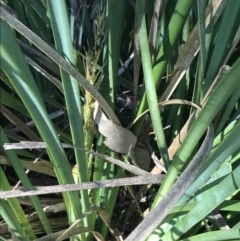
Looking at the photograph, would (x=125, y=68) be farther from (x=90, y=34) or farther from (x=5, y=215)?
(x=5, y=215)

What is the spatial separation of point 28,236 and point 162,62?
0.28 metres

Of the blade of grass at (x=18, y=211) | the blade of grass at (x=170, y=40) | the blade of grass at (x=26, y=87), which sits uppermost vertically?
the blade of grass at (x=170, y=40)

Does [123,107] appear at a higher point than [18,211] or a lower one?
higher

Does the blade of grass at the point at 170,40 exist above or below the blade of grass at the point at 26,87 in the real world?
above

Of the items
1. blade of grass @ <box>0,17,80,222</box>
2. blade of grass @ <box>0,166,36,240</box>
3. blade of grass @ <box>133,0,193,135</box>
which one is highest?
blade of grass @ <box>133,0,193,135</box>

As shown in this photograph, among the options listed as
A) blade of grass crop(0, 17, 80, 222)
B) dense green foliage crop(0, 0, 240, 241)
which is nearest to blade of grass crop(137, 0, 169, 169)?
dense green foliage crop(0, 0, 240, 241)

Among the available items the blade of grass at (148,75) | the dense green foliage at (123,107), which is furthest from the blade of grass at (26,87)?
the blade of grass at (148,75)

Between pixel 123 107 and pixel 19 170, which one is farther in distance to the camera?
pixel 123 107

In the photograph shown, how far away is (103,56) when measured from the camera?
491 millimetres

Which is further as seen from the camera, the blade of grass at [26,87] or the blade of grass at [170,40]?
the blade of grass at [170,40]

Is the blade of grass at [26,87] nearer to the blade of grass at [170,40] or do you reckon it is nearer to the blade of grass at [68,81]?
the blade of grass at [68,81]

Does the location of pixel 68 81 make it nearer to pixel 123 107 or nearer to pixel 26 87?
pixel 26 87

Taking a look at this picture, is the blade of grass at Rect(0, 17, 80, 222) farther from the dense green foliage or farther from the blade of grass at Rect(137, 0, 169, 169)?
the blade of grass at Rect(137, 0, 169, 169)

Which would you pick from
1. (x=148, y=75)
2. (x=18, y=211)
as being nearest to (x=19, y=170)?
(x=18, y=211)
